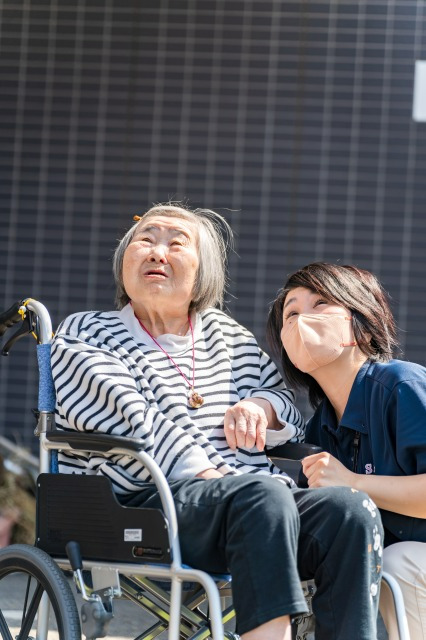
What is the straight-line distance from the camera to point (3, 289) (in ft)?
14.6

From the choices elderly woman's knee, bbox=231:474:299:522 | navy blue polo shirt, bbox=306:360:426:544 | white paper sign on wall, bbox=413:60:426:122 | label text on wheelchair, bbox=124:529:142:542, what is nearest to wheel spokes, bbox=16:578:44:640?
label text on wheelchair, bbox=124:529:142:542

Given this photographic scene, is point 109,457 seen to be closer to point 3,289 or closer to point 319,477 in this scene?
point 319,477

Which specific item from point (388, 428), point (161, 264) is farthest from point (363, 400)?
point (161, 264)

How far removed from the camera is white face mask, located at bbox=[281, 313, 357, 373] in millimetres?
2365

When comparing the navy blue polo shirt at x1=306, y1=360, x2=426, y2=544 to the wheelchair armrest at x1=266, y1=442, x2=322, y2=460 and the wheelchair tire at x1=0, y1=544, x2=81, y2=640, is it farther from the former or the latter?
the wheelchair tire at x1=0, y1=544, x2=81, y2=640

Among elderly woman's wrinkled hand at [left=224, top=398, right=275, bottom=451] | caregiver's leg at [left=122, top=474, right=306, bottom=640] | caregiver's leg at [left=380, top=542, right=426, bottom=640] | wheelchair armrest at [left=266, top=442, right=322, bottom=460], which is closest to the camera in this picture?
caregiver's leg at [left=122, top=474, right=306, bottom=640]

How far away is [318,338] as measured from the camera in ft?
7.75

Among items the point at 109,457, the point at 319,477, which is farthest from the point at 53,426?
the point at 319,477

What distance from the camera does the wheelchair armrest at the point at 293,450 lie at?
2.41m

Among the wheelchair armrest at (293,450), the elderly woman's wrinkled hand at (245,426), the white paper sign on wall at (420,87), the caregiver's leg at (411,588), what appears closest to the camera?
the caregiver's leg at (411,588)

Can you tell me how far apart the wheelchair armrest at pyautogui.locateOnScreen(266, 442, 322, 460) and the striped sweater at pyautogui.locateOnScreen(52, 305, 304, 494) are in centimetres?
3

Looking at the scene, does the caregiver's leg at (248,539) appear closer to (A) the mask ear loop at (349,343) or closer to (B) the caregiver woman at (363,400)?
(B) the caregiver woman at (363,400)

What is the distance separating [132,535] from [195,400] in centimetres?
42

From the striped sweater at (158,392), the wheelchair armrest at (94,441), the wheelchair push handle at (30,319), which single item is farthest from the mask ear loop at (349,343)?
the wheelchair push handle at (30,319)
